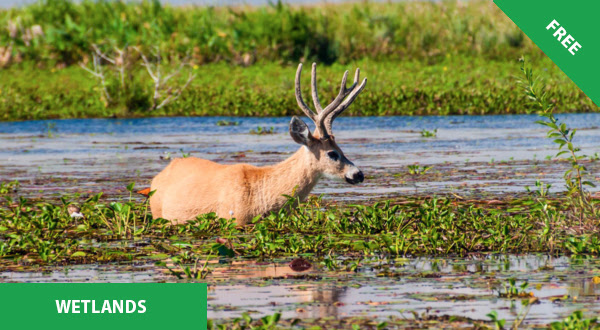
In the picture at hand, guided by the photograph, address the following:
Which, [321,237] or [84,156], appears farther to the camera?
[84,156]

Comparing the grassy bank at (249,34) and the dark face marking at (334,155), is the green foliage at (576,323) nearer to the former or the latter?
the dark face marking at (334,155)

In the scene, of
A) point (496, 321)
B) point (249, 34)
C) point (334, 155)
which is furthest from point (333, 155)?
point (249, 34)

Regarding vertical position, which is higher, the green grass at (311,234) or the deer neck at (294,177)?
the deer neck at (294,177)

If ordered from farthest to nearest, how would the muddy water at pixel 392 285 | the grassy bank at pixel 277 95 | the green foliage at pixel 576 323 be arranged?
1. the grassy bank at pixel 277 95
2. the muddy water at pixel 392 285
3. the green foliage at pixel 576 323

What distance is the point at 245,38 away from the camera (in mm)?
38031

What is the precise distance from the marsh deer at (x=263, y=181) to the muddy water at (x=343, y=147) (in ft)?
7.44

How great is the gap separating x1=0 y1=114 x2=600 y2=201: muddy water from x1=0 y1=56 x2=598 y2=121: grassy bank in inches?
30.0

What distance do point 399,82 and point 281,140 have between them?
28.7 ft

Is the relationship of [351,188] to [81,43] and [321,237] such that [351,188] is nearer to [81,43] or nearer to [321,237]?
[321,237]

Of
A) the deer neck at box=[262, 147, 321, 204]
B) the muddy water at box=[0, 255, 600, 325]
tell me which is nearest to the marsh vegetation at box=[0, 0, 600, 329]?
the muddy water at box=[0, 255, 600, 325]

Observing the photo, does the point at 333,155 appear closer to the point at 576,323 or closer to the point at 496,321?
the point at 496,321

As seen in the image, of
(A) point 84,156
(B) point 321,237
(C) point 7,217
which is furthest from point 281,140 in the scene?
(B) point 321,237

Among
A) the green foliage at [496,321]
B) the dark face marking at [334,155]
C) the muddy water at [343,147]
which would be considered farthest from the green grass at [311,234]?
the muddy water at [343,147]

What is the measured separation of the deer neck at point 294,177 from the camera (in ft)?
39.9
